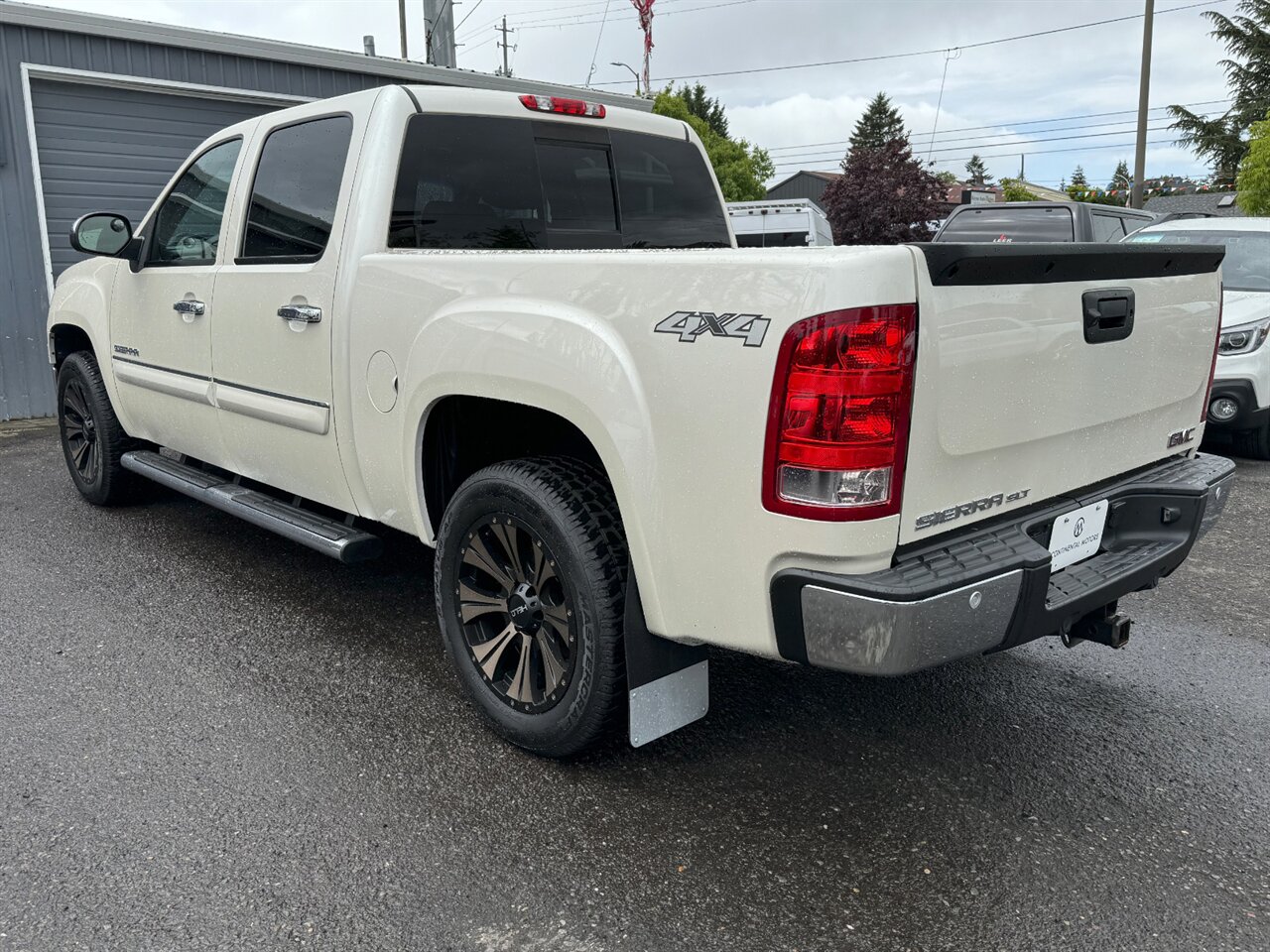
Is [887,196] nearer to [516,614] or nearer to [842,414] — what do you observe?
[516,614]

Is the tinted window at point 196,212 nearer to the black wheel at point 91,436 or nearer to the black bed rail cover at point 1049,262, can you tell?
the black wheel at point 91,436

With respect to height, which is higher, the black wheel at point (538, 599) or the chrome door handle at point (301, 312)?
the chrome door handle at point (301, 312)

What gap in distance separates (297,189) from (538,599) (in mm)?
1939

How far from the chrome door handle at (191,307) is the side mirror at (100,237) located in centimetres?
63

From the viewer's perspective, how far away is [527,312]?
268 cm

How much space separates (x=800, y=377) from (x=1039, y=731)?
5.71 feet

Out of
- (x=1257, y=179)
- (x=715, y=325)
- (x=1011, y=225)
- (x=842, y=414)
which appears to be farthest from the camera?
(x=1257, y=179)

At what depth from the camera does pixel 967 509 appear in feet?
7.82

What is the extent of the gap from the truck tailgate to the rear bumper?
7cm

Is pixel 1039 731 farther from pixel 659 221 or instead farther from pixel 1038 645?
pixel 659 221

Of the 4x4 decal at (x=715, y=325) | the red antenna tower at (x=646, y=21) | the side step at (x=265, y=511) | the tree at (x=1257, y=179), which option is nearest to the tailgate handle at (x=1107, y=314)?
the 4x4 decal at (x=715, y=325)

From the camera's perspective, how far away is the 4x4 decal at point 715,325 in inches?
85.3

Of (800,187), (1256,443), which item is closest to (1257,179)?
(1256,443)

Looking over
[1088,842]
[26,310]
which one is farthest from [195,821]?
[26,310]
